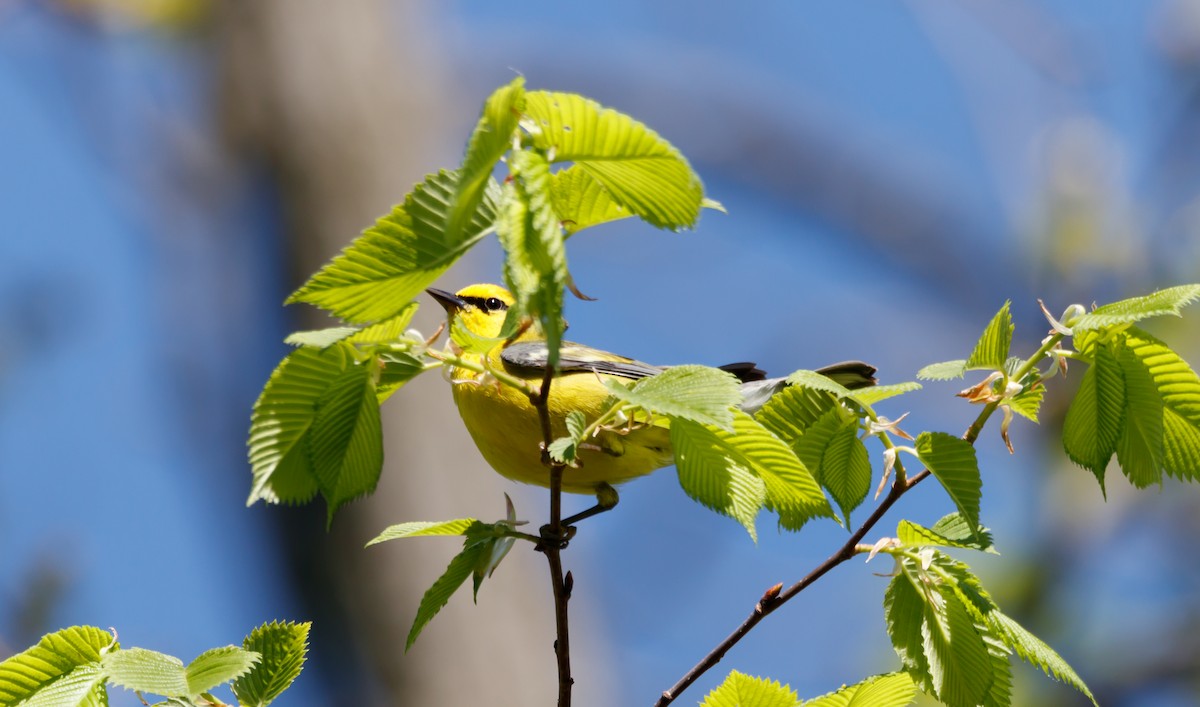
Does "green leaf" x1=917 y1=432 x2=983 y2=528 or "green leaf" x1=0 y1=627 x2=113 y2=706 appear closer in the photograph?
"green leaf" x1=0 y1=627 x2=113 y2=706

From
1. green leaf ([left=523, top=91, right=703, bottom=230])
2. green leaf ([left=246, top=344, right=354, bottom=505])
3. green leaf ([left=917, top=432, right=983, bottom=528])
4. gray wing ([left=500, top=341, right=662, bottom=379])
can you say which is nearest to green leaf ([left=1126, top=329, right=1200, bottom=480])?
green leaf ([left=917, top=432, right=983, bottom=528])

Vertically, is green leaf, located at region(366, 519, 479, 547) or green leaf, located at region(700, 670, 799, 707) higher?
green leaf, located at region(366, 519, 479, 547)

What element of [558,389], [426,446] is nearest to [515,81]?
[558,389]

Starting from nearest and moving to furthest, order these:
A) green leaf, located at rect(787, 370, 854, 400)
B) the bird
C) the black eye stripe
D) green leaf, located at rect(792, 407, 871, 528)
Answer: green leaf, located at rect(787, 370, 854, 400) → green leaf, located at rect(792, 407, 871, 528) → the bird → the black eye stripe

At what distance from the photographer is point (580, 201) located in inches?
61.2

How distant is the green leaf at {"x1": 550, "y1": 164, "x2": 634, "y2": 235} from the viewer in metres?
1.54

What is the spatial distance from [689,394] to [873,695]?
553mm

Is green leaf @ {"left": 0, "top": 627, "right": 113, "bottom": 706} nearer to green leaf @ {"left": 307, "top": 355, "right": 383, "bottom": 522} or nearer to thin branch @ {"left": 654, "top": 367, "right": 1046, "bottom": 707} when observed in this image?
green leaf @ {"left": 307, "top": 355, "right": 383, "bottom": 522}

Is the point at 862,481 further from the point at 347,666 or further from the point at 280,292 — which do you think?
the point at 280,292

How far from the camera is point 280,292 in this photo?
26.8 ft

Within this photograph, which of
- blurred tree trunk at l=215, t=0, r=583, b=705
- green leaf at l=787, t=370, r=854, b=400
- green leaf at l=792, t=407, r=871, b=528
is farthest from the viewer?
blurred tree trunk at l=215, t=0, r=583, b=705

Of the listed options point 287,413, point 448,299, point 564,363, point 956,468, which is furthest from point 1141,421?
point 448,299

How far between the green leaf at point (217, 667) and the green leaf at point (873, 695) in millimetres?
791

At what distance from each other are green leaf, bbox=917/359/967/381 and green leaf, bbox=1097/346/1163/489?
227mm
